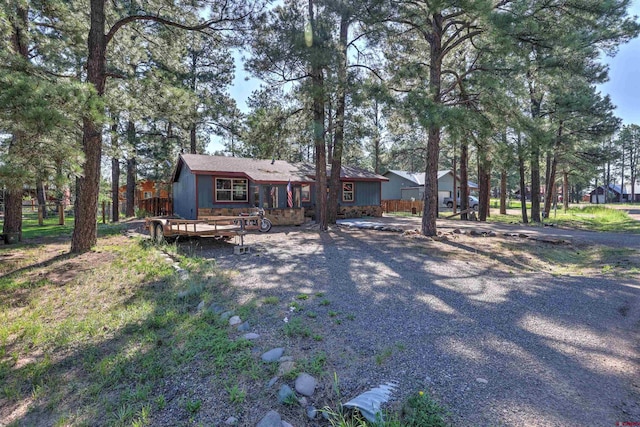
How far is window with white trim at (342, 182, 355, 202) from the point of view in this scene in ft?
64.5

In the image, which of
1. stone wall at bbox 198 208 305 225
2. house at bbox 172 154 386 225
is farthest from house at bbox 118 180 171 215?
stone wall at bbox 198 208 305 225

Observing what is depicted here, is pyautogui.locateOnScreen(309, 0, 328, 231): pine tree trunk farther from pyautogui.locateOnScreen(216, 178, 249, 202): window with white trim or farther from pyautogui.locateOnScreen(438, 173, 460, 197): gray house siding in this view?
pyautogui.locateOnScreen(438, 173, 460, 197): gray house siding

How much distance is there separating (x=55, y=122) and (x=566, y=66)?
11285 mm

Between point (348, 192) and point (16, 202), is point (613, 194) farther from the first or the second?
point (16, 202)

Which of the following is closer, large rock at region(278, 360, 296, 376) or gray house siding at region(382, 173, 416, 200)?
large rock at region(278, 360, 296, 376)

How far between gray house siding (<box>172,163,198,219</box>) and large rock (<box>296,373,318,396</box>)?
13.8 meters

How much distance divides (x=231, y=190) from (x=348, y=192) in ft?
23.0

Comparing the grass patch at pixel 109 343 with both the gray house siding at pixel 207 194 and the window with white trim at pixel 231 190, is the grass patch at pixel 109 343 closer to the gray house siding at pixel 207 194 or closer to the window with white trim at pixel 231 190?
the gray house siding at pixel 207 194

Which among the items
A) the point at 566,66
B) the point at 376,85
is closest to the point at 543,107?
the point at 566,66

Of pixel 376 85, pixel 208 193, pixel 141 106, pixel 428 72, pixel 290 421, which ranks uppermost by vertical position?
pixel 428 72

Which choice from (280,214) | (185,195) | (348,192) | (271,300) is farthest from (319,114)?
(271,300)

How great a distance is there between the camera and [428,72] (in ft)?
35.7

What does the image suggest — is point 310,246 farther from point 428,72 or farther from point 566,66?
point 566,66

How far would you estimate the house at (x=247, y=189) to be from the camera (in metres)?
15.6
